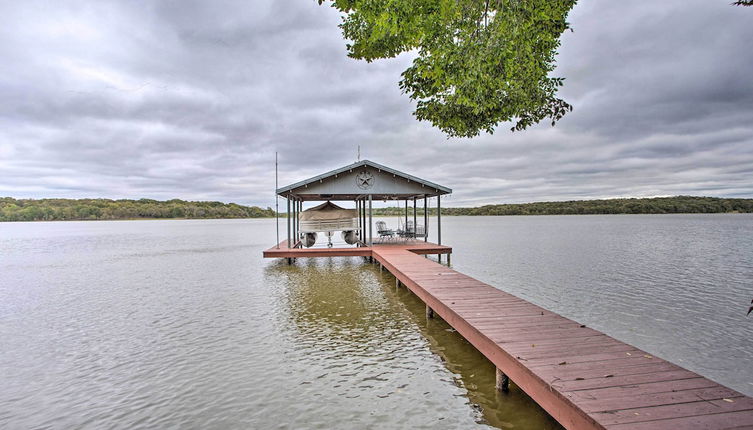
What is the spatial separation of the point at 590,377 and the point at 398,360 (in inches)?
101

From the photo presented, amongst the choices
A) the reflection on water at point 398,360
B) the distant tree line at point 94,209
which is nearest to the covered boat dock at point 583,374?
the reflection on water at point 398,360

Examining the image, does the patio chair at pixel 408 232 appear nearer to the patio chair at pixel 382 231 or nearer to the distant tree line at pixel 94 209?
the patio chair at pixel 382 231

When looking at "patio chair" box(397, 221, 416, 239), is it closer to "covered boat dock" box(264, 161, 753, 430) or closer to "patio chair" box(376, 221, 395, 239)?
"patio chair" box(376, 221, 395, 239)

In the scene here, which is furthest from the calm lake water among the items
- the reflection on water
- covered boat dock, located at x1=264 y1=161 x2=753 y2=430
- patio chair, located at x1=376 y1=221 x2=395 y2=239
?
patio chair, located at x1=376 y1=221 x2=395 y2=239

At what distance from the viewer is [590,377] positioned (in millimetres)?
3180

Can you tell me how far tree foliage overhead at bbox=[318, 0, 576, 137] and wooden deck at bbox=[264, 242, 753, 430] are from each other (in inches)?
112

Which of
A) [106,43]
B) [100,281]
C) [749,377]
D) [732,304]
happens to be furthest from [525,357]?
[106,43]

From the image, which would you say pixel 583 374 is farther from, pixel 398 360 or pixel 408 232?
pixel 408 232

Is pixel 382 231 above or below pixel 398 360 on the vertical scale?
above

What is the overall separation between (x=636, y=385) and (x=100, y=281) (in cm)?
1507

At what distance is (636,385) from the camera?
3031 mm

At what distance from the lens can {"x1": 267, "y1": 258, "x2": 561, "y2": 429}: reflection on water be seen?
3808 millimetres

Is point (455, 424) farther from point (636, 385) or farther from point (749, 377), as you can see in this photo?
point (749, 377)

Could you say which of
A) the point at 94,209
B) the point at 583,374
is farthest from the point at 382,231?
the point at 94,209
